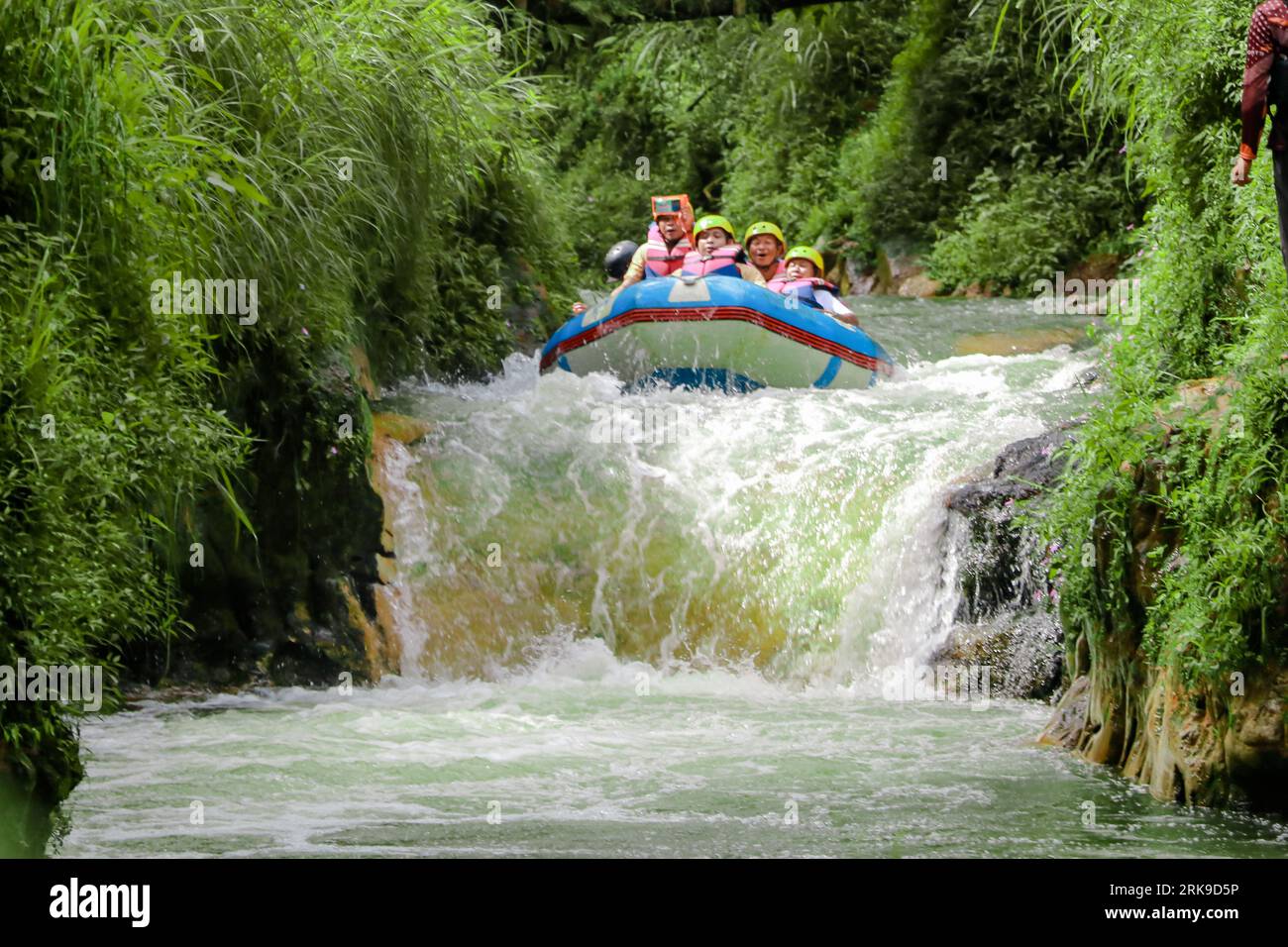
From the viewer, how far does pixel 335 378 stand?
25.3 feet

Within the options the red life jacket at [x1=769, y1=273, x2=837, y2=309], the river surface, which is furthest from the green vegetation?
the red life jacket at [x1=769, y1=273, x2=837, y2=309]

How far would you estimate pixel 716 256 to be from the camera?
1106cm

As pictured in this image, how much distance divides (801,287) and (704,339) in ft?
4.19

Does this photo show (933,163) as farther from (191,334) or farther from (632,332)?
(191,334)

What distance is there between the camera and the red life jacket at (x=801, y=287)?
11.5m

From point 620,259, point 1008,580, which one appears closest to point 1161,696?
point 1008,580

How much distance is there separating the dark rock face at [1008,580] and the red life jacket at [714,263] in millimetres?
3348

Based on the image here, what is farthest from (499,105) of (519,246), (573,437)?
(573,437)

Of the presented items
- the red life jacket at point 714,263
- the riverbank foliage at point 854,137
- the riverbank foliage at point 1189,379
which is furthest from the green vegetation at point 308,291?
the riverbank foliage at point 854,137

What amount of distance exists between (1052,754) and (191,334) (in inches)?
121

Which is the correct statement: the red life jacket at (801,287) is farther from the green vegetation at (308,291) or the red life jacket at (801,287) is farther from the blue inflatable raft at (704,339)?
the green vegetation at (308,291)

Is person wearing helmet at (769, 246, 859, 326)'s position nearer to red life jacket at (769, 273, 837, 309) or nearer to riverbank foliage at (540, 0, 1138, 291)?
red life jacket at (769, 273, 837, 309)

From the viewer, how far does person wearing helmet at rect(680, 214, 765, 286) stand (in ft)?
36.2

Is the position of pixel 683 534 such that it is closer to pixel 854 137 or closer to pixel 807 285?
pixel 807 285
